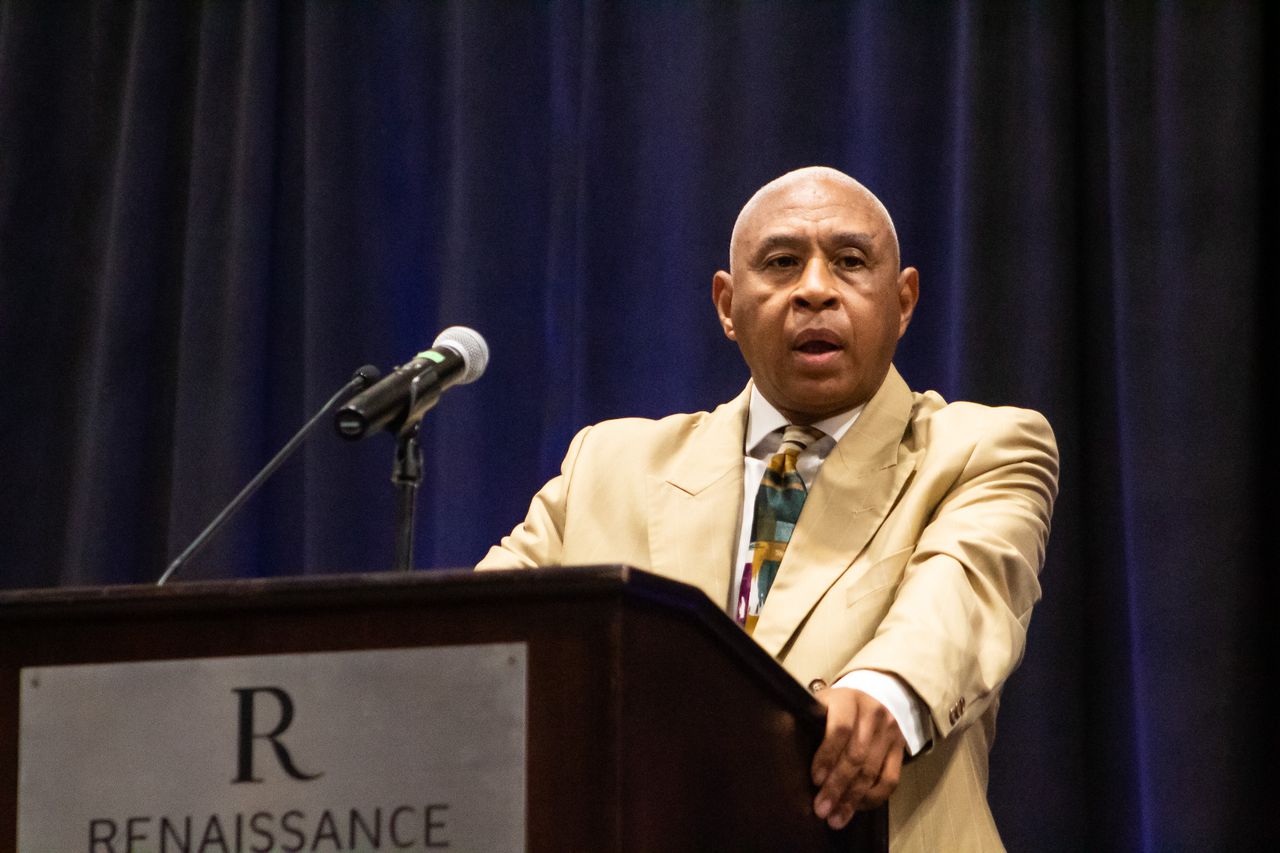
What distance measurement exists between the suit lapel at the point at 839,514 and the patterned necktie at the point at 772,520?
0.14 feet

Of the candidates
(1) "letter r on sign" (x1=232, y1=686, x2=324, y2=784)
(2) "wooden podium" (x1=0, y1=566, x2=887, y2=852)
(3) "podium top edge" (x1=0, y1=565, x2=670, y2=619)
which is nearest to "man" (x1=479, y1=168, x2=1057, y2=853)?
(2) "wooden podium" (x1=0, y1=566, x2=887, y2=852)

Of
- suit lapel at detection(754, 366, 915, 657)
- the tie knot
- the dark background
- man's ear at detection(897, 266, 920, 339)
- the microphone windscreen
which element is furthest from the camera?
the dark background

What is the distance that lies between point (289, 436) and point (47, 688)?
73.3 inches

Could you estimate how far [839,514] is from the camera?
6.38ft

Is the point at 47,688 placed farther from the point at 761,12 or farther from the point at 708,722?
the point at 761,12

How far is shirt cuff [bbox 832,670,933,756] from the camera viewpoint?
1.50 m

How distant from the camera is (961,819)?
176 cm

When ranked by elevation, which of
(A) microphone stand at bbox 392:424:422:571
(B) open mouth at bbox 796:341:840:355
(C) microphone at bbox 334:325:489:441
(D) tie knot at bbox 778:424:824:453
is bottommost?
(A) microphone stand at bbox 392:424:422:571

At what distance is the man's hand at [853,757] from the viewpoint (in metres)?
1.41

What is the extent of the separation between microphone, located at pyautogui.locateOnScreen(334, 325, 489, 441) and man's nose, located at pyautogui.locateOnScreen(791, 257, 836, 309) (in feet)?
1.79

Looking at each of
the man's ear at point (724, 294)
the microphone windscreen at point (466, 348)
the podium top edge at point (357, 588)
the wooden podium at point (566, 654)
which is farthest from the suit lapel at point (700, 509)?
the podium top edge at point (357, 588)

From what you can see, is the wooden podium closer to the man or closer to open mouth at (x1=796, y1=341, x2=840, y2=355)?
the man

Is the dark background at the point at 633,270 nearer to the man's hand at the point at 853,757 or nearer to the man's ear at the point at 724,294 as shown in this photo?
the man's ear at the point at 724,294

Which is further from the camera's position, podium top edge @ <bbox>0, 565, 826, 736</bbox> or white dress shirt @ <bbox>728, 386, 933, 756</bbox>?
white dress shirt @ <bbox>728, 386, 933, 756</bbox>
